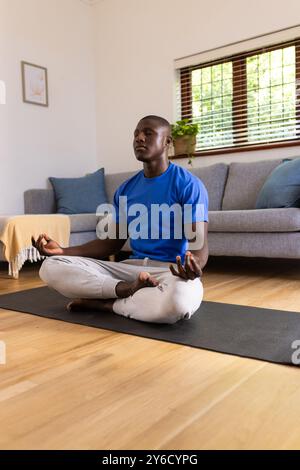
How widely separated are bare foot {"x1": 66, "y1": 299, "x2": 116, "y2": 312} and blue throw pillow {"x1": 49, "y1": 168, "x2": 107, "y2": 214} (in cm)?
209

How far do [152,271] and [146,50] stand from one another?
3.24 metres

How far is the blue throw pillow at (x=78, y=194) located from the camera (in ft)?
12.8

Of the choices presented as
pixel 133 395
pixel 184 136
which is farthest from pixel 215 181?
pixel 133 395

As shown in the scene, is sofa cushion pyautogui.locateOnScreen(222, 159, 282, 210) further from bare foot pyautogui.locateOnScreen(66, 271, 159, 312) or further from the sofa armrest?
bare foot pyautogui.locateOnScreen(66, 271, 159, 312)

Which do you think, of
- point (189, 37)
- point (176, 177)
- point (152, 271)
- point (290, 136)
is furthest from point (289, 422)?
point (189, 37)

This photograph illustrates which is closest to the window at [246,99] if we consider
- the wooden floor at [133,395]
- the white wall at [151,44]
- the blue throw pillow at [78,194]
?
the white wall at [151,44]

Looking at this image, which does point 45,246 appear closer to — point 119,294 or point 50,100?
point 119,294

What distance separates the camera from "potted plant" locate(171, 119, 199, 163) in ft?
12.6

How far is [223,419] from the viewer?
2.93 ft

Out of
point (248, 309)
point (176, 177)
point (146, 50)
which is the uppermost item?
point (146, 50)

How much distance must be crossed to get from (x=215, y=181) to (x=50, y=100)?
191 cm

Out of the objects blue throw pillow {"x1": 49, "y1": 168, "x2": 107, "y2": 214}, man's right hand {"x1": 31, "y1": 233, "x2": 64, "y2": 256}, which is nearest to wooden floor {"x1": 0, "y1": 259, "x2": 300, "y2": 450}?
man's right hand {"x1": 31, "y1": 233, "x2": 64, "y2": 256}

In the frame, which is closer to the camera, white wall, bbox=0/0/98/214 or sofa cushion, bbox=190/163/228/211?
sofa cushion, bbox=190/163/228/211
